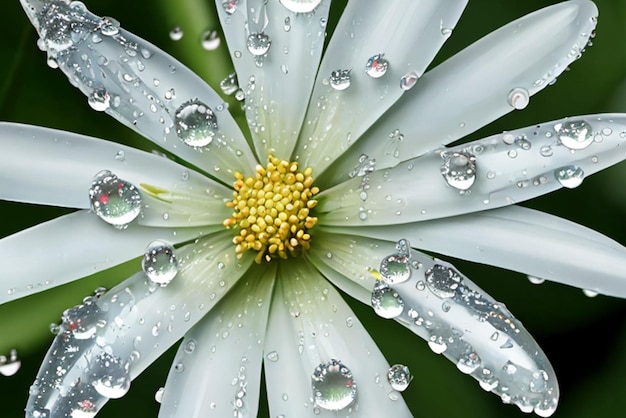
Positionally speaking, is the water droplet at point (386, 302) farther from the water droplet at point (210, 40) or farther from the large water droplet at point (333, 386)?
the water droplet at point (210, 40)

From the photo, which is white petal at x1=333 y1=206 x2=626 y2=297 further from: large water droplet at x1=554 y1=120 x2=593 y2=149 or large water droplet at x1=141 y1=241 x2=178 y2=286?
large water droplet at x1=141 y1=241 x2=178 y2=286

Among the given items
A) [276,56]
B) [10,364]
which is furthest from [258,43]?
[10,364]

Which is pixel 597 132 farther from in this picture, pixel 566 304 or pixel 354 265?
pixel 566 304

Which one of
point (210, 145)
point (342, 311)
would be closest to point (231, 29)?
point (210, 145)

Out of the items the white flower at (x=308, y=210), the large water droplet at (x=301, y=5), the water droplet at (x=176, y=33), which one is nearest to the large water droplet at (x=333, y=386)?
the white flower at (x=308, y=210)

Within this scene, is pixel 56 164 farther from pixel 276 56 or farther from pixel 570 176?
pixel 570 176
